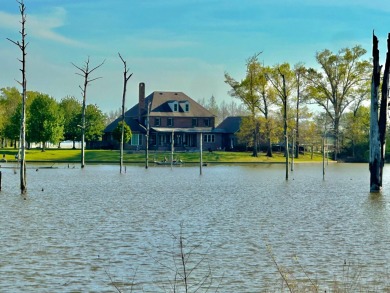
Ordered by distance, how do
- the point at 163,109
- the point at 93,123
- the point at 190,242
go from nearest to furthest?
the point at 190,242
the point at 93,123
the point at 163,109

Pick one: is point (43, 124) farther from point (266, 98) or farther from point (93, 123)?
point (266, 98)

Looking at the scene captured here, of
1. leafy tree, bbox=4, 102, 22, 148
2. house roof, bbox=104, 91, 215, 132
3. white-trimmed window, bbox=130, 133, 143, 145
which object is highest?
house roof, bbox=104, 91, 215, 132

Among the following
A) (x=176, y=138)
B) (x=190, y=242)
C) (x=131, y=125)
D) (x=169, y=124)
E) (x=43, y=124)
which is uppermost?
(x=169, y=124)

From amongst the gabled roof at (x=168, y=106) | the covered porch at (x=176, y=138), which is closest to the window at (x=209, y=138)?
the covered porch at (x=176, y=138)

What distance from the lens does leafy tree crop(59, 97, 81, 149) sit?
129000 mm

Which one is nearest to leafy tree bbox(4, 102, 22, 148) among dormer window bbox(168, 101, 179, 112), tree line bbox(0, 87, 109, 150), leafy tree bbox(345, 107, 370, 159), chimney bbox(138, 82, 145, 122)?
tree line bbox(0, 87, 109, 150)

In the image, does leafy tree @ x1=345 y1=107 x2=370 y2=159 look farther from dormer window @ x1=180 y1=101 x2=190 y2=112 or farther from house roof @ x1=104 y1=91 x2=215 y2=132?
dormer window @ x1=180 y1=101 x2=190 y2=112

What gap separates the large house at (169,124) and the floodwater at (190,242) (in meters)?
79.4

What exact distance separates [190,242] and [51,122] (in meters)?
93.5

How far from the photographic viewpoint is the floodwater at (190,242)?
695 inches

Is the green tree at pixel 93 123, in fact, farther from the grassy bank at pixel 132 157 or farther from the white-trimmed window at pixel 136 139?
the grassy bank at pixel 132 157

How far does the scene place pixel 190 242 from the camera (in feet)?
78.1

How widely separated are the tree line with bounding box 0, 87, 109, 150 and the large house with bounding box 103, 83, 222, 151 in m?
3.81

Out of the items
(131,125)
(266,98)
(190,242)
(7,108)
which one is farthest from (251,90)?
(190,242)
